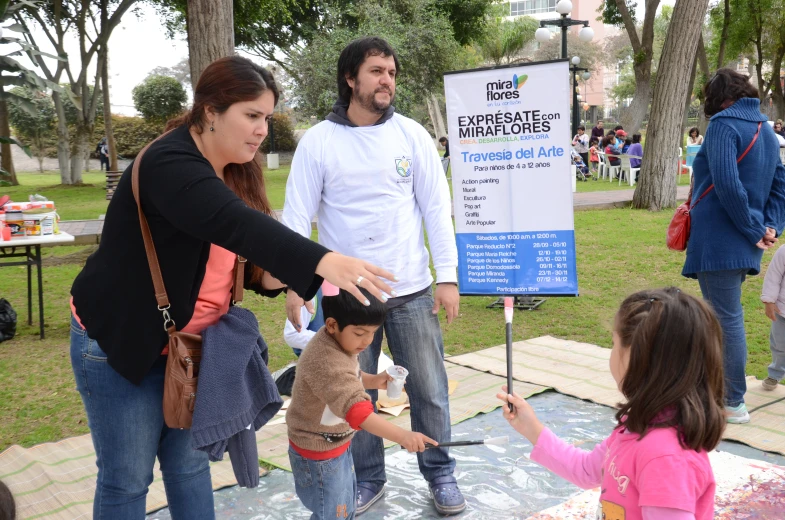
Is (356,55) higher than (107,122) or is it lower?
lower

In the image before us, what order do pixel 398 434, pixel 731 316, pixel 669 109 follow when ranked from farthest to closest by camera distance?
pixel 669 109 < pixel 731 316 < pixel 398 434

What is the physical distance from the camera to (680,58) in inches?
450

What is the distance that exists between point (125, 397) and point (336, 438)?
660 millimetres

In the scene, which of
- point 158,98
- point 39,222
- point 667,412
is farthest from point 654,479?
point 158,98

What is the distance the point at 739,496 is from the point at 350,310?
75.4 inches

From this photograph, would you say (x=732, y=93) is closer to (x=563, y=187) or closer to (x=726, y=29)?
(x=563, y=187)

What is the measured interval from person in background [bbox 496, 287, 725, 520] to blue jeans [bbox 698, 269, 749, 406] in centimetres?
223

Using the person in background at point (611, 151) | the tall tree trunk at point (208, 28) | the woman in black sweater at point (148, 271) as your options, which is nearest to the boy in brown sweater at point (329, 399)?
the woman in black sweater at point (148, 271)

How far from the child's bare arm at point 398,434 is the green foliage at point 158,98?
30.9 m

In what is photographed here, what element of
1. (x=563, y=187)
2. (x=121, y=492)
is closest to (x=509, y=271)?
(x=563, y=187)

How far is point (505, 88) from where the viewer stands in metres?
5.11

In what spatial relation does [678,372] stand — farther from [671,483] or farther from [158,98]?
[158,98]

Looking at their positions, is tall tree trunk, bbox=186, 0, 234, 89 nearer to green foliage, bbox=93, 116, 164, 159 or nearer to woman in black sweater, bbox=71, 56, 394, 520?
woman in black sweater, bbox=71, 56, 394, 520

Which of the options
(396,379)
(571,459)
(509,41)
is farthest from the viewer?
(509,41)
